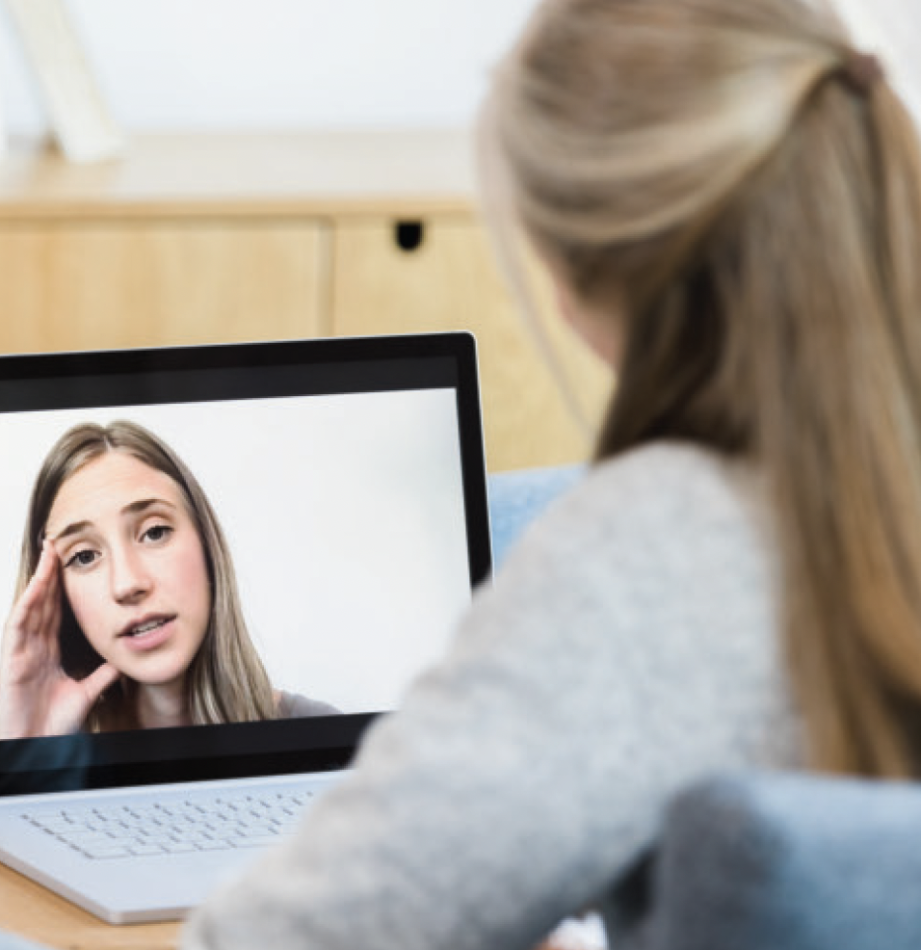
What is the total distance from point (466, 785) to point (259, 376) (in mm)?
627

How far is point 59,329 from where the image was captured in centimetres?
215

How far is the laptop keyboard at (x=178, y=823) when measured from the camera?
1086 millimetres

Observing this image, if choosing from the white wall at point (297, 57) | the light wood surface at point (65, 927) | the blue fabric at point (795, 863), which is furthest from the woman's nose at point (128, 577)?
the white wall at point (297, 57)

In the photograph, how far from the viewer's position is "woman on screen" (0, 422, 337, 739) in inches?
46.3

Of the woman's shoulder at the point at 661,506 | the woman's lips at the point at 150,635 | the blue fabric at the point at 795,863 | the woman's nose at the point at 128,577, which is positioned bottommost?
the blue fabric at the point at 795,863

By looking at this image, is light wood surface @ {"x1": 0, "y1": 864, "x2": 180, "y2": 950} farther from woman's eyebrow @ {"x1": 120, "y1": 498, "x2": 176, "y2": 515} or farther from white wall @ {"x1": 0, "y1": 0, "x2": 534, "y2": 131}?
white wall @ {"x1": 0, "y1": 0, "x2": 534, "y2": 131}

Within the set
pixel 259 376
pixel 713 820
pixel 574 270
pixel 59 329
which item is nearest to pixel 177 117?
pixel 59 329

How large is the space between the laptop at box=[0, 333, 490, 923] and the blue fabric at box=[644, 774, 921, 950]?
540 millimetres

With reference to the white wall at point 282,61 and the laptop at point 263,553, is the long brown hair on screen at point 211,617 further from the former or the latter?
the white wall at point 282,61

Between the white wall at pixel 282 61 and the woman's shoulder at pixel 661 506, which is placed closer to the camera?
the woman's shoulder at pixel 661 506

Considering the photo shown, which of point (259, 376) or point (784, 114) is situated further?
point (259, 376)

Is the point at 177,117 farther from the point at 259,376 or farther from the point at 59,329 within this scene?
the point at 259,376

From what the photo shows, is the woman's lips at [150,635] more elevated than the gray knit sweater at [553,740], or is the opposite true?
the woman's lips at [150,635]

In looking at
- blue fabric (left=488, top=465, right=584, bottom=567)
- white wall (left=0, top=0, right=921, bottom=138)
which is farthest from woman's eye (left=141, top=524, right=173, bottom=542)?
white wall (left=0, top=0, right=921, bottom=138)
